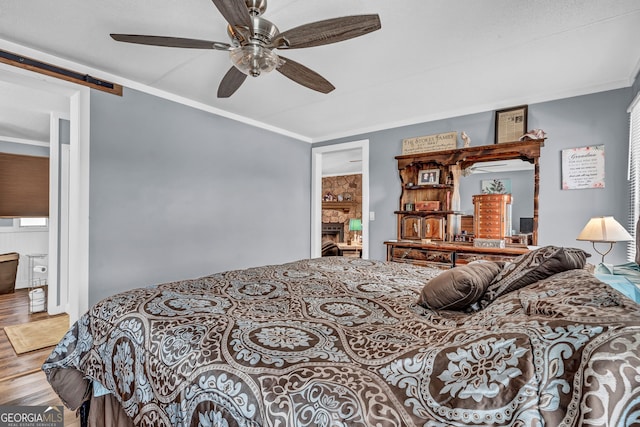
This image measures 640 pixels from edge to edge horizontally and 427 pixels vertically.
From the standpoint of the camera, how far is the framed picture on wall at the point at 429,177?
3822 mm

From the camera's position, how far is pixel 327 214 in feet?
26.9

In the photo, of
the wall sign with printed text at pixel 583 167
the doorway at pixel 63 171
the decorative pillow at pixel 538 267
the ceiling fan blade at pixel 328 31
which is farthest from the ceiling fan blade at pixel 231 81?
the wall sign with printed text at pixel 583 167

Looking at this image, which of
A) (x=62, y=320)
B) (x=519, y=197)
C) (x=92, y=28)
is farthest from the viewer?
(x=62, y=320)

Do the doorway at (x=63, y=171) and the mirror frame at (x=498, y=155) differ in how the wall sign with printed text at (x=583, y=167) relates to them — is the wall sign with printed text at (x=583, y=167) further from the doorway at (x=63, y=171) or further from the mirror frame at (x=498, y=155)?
the doorway at (x=63, y=171)

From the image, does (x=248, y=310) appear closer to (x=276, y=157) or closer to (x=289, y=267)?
(x=289, y=267)

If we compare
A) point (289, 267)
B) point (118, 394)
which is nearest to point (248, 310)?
point (118, 394)

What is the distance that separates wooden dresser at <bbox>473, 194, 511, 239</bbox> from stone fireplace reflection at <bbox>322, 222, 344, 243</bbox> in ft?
15.2

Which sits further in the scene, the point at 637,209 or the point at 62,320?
the point at 62,320

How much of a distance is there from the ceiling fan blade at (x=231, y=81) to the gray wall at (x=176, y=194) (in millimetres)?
1209

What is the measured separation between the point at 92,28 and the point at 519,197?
4.05 meters

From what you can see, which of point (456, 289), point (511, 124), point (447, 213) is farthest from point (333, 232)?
point (456, 289)

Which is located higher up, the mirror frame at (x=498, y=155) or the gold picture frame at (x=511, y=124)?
the gold picture frame at (x=511, y=124)

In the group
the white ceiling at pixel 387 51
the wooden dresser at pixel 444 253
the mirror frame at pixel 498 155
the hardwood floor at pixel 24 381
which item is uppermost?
the white ceiling at pixel 387 51

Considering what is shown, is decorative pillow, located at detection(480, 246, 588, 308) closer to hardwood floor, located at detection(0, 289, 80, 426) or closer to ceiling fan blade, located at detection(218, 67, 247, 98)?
ceiling fan blade, located at detection(218, 67, 247, 98)
